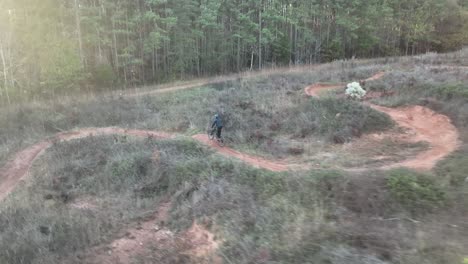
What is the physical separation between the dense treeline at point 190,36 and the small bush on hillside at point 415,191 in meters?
25.8

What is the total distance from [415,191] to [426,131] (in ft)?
17.9

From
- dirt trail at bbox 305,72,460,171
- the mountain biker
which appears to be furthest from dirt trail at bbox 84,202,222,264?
dirt trail at bbox 305,72,460,171

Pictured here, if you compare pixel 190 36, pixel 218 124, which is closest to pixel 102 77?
pixel 190 36

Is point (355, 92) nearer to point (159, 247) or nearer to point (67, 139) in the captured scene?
point (159, 247)

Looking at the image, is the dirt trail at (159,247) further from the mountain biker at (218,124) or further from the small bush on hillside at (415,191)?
the mountain biker at (218,124)

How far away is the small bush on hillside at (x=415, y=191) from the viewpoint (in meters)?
8.54

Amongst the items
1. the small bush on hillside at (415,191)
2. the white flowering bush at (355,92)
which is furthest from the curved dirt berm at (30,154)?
the small bush on hillside at (415,191)

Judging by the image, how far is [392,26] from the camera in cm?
4584

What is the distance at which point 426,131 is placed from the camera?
13.5 meters

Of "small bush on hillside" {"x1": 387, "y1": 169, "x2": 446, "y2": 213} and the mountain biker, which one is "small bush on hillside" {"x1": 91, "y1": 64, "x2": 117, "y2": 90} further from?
"small bush on hillside" {"x1": 387, "y1": 169, "x2": 446, "y2": 213}

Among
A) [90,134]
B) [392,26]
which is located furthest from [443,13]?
[90,134]

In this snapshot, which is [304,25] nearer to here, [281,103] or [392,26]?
[392,26]

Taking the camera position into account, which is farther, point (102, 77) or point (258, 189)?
point (102, 77)

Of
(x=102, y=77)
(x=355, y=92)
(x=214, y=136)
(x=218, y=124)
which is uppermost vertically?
(x=102, y=77)
